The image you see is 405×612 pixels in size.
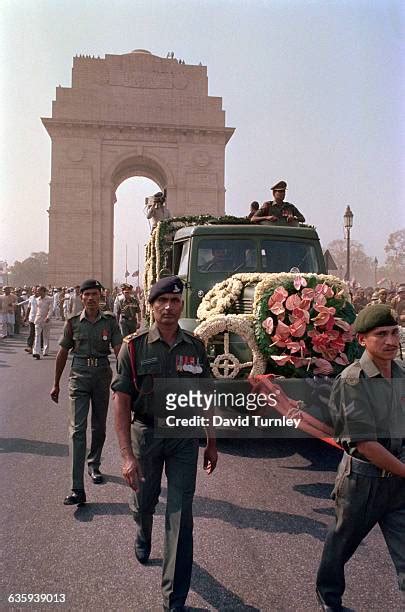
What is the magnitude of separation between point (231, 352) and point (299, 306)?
90cm

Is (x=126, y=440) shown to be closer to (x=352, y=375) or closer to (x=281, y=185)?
(x=352, y=375)

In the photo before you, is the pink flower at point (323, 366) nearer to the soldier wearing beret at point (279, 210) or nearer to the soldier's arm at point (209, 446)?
the soldier's arm at point (209, 446)

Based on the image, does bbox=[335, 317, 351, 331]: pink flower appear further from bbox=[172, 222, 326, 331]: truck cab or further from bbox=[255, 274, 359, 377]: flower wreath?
bbox=[172, 222, 326, 331]: truck cab

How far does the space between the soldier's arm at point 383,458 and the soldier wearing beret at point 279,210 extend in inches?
214

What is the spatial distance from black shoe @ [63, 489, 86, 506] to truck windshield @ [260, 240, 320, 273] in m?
3.67

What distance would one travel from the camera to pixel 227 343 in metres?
5.73

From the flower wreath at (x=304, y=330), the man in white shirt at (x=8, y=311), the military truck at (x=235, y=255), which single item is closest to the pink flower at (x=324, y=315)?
the flower wreath at (x=304, y=330)

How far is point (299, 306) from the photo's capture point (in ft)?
17.8

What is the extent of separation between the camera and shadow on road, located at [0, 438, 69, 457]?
6148mm

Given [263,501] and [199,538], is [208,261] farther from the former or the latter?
[199,538]

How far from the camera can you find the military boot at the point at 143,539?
3549 mm

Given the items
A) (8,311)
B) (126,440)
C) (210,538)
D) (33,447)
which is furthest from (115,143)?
(126,440)

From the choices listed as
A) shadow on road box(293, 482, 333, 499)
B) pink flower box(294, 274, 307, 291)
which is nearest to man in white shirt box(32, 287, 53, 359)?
pink flower box(294, 274, 307, 291)

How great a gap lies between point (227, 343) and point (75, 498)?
2.10 m
